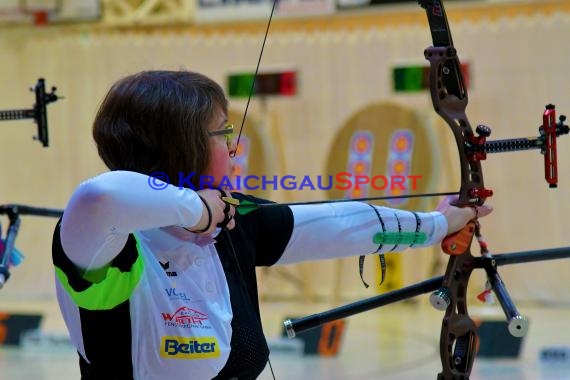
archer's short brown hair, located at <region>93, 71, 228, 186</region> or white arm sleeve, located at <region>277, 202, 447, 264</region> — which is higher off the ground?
archer's short brown hair, located at <region>93, 71, 228, 186</region>

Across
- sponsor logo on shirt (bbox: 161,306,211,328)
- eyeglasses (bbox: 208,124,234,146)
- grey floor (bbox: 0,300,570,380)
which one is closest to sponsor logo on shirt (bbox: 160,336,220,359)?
sponsor logo on shirt (bbox: 161,306,211,328)

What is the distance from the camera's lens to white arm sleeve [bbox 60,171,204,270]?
113 cm

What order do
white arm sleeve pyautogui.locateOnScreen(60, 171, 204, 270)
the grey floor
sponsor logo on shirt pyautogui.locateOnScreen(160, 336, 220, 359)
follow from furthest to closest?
the grey floor < sponsor logo on shirt pyautogui.locateOnScreen(160, 336, 220, 359) < white arm sleeve pyautogui.locateOnScreen(60, 171, 204, 270)

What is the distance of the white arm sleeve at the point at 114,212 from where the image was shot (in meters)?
1.13

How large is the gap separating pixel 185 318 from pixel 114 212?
0.22 metres

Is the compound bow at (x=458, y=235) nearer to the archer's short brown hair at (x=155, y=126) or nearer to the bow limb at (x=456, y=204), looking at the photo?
the bow limb at (x=456, y=204)

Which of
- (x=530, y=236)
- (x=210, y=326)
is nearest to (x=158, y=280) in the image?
(x=210, y=326)

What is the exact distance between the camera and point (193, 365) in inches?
50.1

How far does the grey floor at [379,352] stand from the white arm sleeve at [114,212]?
6.21ft

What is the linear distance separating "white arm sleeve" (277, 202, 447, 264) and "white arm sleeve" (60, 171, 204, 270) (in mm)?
351

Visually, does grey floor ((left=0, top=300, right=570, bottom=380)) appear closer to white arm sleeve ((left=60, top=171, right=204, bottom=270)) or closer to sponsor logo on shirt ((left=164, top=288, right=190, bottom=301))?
sponsor logo on shirt ((left=164, top=288, right=190, bottom=301))

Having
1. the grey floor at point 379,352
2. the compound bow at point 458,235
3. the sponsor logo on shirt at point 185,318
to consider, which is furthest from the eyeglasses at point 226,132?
the grey floor at point 379,352

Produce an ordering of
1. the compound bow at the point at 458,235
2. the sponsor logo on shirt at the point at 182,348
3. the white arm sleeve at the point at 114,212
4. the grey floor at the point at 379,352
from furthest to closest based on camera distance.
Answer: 1. the grey floor at the point at 379,352
2. the compound bow at the point at 458,235
3. the sponsor logo on shirt at the point at 182,348
4. the white arm sleeve at the point at 114,212

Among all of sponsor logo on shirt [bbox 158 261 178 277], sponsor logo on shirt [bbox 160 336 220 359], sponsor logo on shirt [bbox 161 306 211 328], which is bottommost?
sponsor logo on shirt [bbox 160 336 220 359]
